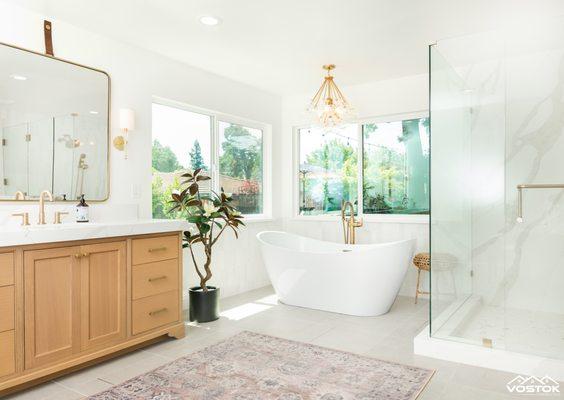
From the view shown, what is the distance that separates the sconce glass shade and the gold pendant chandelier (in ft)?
6.46

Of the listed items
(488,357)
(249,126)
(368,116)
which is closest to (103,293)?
(488,357)

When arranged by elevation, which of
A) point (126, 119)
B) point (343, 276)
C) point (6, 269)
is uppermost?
point (126, 119)

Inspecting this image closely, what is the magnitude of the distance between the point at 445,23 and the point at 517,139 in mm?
1057

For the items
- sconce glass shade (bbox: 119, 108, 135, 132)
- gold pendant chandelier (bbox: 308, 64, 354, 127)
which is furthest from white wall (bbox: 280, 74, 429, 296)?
sconce glass shade (bbox: 119, 108, 135, 132)

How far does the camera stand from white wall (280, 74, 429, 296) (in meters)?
4.53

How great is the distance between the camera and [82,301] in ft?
8.30

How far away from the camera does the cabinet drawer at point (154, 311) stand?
287 cm

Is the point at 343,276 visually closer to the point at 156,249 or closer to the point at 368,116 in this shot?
the point at 156,249

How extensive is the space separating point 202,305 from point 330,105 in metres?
2.42

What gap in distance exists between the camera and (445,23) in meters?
3.16

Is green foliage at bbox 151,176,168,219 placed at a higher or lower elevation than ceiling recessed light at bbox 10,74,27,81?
lower

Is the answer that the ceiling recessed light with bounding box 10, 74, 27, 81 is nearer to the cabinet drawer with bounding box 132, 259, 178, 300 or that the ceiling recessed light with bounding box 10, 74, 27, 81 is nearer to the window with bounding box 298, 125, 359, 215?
the cabinet drawer with bounding box 132, 259, 178, 300

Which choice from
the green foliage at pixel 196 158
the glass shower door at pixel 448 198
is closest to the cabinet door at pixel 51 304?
Result: the green foliage at pixel 196 158

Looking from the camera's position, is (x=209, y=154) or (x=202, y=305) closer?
(x=202, y=305)
